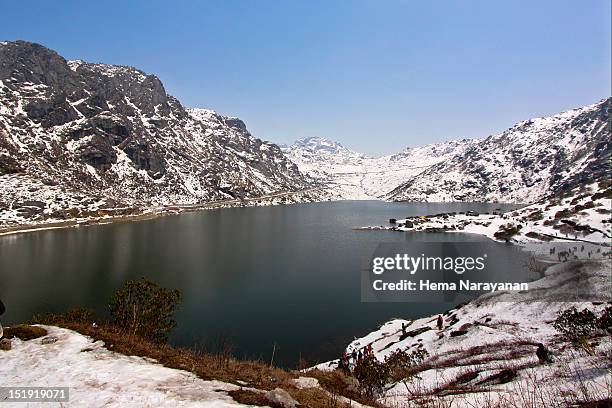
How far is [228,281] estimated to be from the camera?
8750cm

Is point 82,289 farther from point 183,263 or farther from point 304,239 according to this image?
point 304,239

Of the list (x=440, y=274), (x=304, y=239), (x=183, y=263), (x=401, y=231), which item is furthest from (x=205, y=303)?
(x=401, y=231)

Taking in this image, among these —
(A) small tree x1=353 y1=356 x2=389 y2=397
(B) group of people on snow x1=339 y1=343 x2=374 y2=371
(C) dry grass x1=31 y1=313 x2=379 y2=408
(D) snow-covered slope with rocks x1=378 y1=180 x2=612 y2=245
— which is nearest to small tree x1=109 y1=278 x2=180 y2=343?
(C) dry grass x1=31 y1=313 x2=379 y2=408

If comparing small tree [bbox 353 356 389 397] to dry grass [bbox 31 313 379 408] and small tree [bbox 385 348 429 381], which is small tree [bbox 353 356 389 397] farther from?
dry grass [bbox 31 313 379 408]

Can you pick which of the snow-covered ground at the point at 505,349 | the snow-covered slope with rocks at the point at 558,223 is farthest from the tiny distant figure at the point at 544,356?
the snow-covered slope with rocks at the point at 558,223

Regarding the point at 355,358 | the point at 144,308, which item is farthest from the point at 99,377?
the point at 144,308

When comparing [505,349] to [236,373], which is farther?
[505,349]

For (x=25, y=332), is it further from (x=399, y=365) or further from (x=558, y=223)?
(x=558, y=223)

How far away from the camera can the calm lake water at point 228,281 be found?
190 feet

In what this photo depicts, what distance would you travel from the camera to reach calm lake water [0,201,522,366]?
58.0 m

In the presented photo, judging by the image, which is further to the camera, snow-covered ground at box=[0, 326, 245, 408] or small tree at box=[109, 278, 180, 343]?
small tree at box=[109, 278, 180, 343]

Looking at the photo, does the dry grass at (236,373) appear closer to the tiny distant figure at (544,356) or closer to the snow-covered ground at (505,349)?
the snow-covered ground at (505,349)

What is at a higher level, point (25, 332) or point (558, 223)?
point (558, 223)

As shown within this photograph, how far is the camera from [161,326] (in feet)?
107
